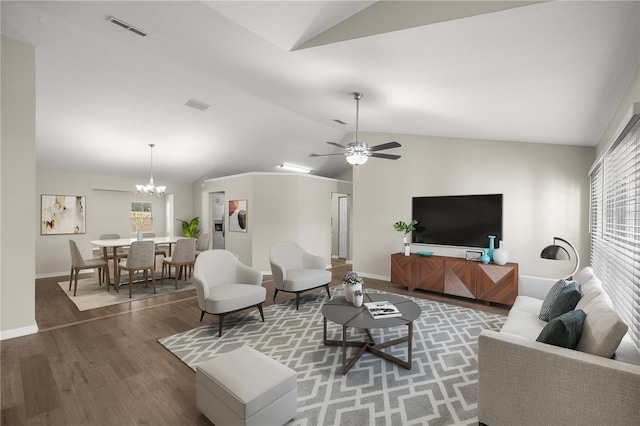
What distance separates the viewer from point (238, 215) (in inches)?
280

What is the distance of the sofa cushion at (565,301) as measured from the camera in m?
2.46

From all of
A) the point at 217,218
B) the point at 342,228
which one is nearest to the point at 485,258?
the point at 342,228

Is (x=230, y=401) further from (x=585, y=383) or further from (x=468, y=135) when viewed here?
(x=468, y=135)

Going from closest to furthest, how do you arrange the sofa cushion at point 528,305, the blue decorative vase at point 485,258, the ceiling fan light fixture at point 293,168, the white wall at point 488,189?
the sofa cushion at point 528,305 < the white wall at point 488,189 < the blue decorative vase at point 485,258 < the ceiling fan light fixture at point 293,168

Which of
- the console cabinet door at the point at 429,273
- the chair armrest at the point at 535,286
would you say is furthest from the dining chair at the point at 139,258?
the chair armrest at the point at 535,286

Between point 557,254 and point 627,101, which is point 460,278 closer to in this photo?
point 557,254

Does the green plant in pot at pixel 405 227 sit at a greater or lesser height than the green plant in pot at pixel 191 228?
greater

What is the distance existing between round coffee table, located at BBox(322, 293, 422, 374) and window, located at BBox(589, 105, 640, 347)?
1518 mm

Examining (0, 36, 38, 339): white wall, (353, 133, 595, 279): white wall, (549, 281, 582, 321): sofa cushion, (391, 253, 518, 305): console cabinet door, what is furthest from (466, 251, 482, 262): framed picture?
(0, 36, 38, 339): white wall

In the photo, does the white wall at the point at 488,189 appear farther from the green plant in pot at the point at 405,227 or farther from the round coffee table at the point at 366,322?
the round coffee table at the point at 366,322

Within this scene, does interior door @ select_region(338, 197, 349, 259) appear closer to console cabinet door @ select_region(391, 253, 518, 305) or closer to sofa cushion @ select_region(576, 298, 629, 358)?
console cabinet door @ select_region(391, 253, 518, 305)

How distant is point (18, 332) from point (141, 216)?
5.72 m

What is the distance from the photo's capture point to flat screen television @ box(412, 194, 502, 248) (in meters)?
4.90

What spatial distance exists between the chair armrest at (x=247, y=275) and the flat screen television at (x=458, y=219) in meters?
3.23
